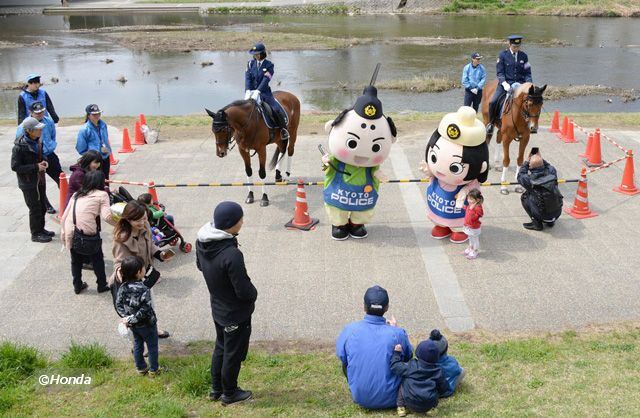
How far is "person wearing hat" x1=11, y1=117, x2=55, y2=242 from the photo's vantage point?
9.20 meters

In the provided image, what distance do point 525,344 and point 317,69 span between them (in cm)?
2626

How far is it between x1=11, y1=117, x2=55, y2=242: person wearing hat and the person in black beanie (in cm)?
529

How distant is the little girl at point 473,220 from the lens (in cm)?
866

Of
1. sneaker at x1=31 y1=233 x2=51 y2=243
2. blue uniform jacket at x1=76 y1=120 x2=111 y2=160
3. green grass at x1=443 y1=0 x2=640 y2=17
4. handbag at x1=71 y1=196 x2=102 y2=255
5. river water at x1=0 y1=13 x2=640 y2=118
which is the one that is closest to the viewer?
handbag at x1=71 y1=196 x2=102 y2=255

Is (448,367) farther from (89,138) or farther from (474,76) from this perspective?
(474,76)

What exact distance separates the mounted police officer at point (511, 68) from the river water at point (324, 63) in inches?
370

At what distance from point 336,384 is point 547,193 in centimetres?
525

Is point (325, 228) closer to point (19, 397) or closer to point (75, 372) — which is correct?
point (75, 372)

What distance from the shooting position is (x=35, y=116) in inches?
392

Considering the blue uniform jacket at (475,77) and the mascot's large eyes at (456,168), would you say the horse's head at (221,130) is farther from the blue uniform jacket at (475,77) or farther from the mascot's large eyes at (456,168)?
the blue uniform jacket at (475,77)

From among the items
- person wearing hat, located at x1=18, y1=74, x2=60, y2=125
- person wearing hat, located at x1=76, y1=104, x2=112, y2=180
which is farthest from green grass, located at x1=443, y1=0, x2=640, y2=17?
person wearing hat, located at x1=76, y1=104, x2=112, y2=180

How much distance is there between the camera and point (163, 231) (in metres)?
9.12

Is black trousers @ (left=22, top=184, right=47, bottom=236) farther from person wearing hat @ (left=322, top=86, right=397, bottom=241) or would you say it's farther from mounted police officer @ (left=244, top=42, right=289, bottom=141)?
person wearing hat @ (left=322, top=86, right=397, bottom=241)

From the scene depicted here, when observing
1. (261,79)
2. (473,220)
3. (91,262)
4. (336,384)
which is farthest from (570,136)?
(91,262)
